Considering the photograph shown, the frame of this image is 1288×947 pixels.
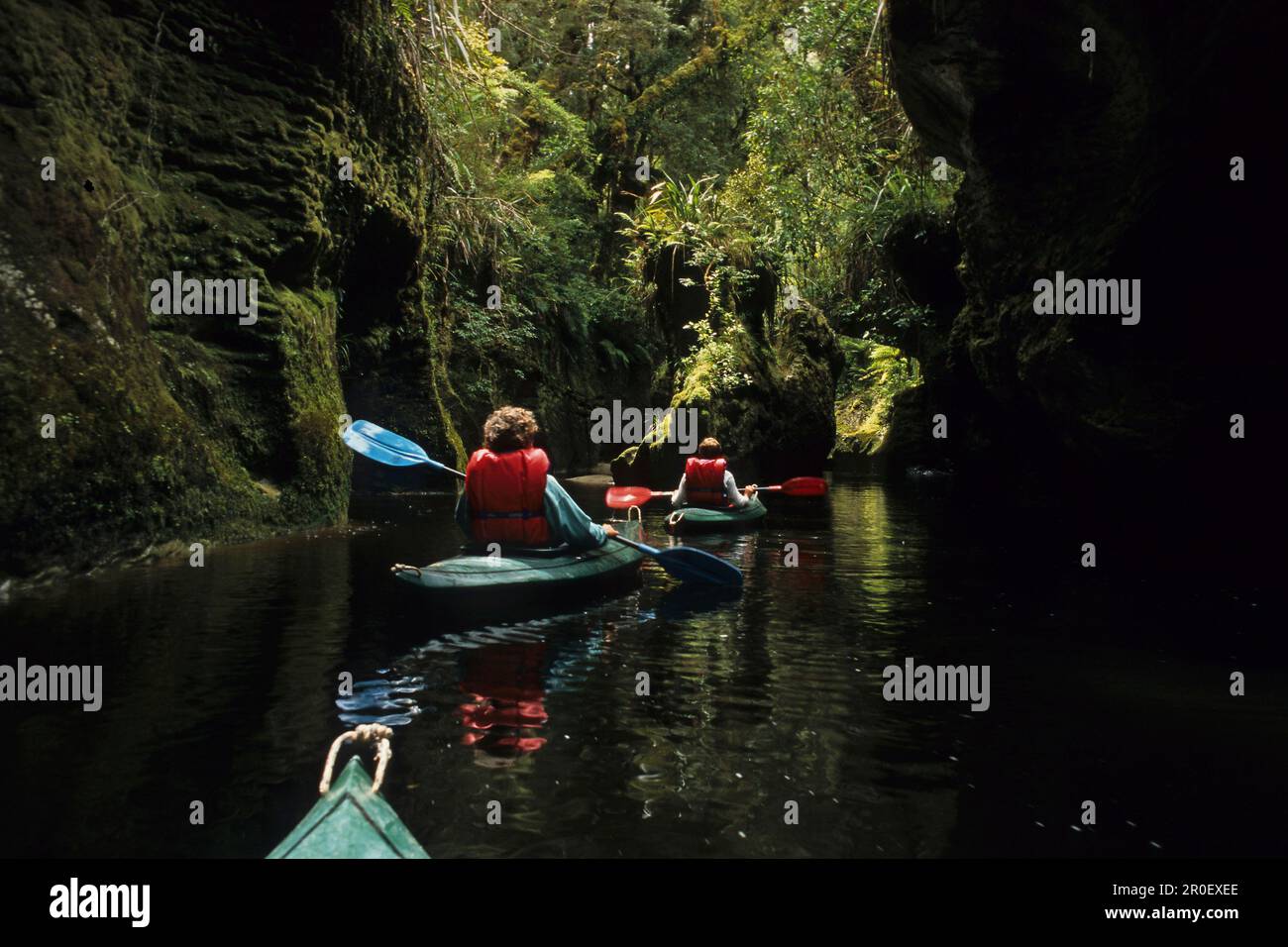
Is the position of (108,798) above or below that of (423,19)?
below

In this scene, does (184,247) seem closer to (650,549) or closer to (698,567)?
(650,549)

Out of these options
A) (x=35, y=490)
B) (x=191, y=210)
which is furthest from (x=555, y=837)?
(x=191, y=210)

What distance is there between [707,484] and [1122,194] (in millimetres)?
5586

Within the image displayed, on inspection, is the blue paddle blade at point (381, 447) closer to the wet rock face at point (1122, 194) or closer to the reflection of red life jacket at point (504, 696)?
the reflection of red life jacket at point (504, 696)

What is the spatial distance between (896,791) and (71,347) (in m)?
7.48

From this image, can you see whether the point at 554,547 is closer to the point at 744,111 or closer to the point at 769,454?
the point at 769,454

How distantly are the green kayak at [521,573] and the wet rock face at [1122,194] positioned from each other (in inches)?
256

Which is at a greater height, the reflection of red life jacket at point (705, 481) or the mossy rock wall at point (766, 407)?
the mossy rock wall at point (766, 407)

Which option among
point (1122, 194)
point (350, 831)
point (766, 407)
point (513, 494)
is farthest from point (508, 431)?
point (766, 407)

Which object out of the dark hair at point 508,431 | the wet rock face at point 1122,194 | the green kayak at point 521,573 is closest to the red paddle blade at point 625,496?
the green kayak at point 521,573

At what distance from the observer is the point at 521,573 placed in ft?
22.9

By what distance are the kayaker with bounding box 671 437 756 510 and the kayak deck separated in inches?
391

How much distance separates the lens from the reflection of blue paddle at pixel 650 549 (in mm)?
8195

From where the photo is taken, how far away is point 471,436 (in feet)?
78.6
